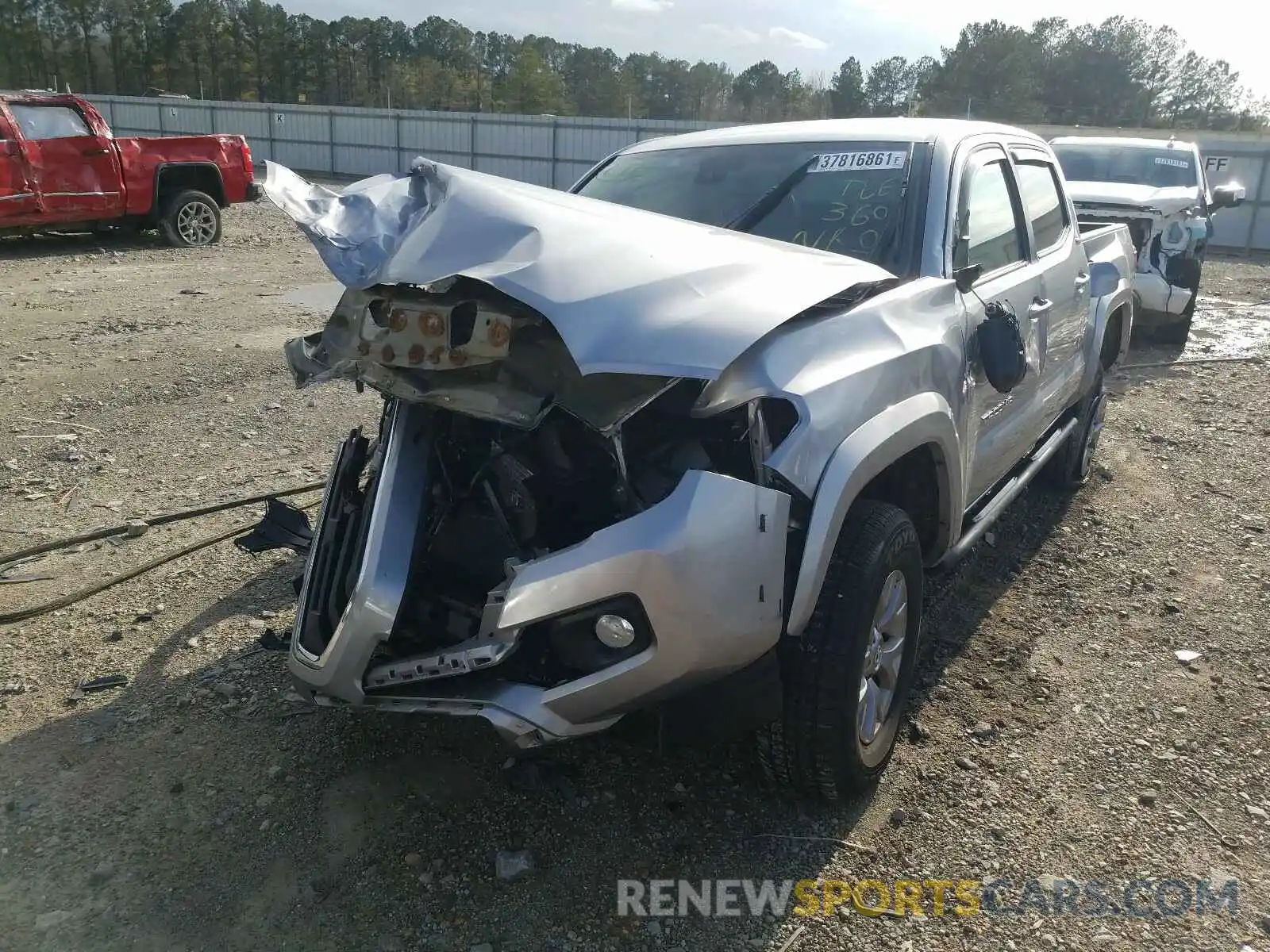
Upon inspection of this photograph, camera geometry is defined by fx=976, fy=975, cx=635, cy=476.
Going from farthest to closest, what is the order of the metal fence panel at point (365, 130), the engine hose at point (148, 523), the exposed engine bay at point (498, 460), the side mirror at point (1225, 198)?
the metal fence panel at point (365, 130) → the side mirror at point (1225, 198) → the engine hose at point (148, 523) → the exposed engine bay at point (498, 460)

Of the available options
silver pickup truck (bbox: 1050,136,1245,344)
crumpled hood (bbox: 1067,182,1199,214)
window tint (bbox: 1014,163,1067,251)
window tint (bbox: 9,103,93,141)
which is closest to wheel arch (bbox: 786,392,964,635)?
window tint (bbox: 1014,163,1067,251)

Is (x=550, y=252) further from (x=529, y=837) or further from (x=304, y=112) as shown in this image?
(x=304, y=112)

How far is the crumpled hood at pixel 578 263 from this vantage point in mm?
2178

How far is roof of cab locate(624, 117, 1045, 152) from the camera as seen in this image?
141 inches

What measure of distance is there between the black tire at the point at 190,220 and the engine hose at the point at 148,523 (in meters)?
9.89

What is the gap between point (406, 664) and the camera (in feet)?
7.66

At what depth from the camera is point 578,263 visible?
2.33 m

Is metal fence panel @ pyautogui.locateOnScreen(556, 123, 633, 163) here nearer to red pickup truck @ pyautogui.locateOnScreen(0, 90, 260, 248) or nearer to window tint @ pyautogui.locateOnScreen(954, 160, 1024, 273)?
red pickup truck @ pyautogui.locateOnScreen(0, 90, 260, 248)

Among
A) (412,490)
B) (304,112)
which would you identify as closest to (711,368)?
(412,490)

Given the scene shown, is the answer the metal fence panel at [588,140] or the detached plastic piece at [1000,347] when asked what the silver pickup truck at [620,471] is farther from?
the metal fence panel at [588,140]

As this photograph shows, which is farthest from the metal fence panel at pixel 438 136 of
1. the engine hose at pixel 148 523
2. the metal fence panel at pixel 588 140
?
the engine hose at pixel 148 523

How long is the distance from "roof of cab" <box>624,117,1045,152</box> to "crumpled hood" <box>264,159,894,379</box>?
1.08 meters

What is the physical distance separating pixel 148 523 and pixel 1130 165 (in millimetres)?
10354

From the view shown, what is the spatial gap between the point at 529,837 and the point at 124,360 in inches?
242
